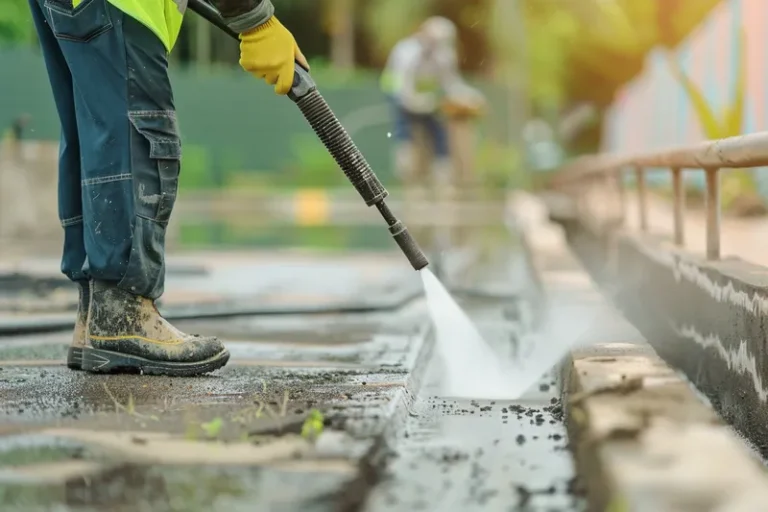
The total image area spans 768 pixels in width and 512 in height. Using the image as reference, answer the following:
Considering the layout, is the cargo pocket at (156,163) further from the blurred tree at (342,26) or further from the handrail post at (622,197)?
the blurred tree at (342,26)

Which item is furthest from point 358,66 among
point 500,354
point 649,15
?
point 500,354

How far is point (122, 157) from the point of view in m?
3.46

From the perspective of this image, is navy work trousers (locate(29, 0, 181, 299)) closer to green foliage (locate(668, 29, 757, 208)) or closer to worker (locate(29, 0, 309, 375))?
worker (locate(29, 0, 309, 375))

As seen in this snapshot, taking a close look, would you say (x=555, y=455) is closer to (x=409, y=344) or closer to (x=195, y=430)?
(x=195, y=430)

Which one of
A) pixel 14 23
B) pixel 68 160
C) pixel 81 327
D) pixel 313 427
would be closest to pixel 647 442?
pixel 313 427

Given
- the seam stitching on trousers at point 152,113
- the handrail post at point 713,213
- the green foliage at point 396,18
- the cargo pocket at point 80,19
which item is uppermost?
the green foliage at point 396,18

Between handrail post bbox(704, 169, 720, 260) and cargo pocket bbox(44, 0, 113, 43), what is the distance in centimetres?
210

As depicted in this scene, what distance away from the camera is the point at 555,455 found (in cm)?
272

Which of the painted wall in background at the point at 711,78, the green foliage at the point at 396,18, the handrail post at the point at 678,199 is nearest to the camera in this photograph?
the handrail post at the point at 678,199

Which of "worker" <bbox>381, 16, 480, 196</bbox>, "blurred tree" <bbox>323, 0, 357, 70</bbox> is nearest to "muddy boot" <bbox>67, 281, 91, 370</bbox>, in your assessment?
"worker" <bbox>381, 16, 480, 196</bbox>

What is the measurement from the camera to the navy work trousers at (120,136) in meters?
3.44

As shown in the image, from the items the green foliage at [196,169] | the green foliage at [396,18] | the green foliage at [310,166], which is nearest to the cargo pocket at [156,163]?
the green foliage at [196,169]

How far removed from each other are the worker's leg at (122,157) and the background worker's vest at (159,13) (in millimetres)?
33

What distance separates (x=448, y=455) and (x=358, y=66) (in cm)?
3835
